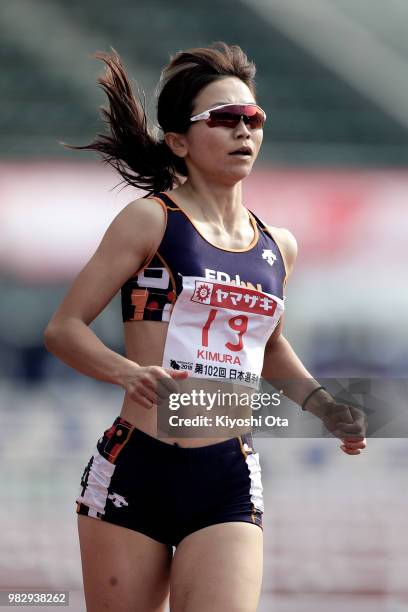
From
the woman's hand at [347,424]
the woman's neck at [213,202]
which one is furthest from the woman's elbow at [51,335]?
the woman's hand at [347,424]

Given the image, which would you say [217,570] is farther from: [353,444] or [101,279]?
[101,279]

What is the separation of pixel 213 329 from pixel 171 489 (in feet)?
1.29

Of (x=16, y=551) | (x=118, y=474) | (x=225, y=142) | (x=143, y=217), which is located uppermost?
(x=225, y=142)

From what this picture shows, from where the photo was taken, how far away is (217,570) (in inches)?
103

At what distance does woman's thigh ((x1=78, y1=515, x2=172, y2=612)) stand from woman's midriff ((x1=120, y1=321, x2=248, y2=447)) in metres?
0.24

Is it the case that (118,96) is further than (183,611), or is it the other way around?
(118,96)

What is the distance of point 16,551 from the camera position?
17.6ft

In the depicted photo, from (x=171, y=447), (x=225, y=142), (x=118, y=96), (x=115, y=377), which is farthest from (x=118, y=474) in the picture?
(x=118, y=96)

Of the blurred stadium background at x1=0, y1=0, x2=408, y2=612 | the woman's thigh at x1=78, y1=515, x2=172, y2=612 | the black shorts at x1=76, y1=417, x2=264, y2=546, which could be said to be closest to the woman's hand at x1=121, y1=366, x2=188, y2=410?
the black shorts at x1=76, y1=417, x2=264, y2=546

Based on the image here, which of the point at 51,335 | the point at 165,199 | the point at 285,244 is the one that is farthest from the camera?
the point at 285,244

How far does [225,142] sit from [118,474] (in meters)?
0.88

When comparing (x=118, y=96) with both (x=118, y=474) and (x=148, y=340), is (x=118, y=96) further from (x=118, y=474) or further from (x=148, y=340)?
(x=118, y=474)

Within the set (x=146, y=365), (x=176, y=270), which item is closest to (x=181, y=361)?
(x=146, y=365)

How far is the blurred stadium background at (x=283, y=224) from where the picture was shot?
5.42 m
